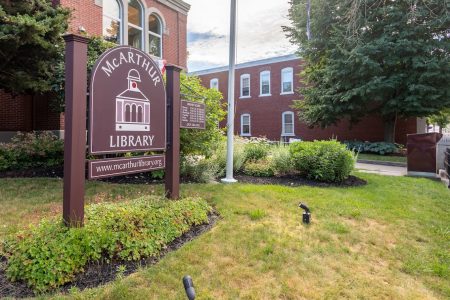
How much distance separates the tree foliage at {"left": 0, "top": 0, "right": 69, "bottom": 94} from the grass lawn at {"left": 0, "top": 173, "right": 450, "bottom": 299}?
2.47 metres

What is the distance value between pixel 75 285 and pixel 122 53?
2.49 metres

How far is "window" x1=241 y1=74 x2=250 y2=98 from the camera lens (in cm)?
2819

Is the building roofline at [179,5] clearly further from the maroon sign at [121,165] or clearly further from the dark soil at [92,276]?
the dark soil at [92,276]

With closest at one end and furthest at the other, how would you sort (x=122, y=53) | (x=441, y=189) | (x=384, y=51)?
1. (x=122, y=53)
2. (x=441, y=189)
3. (x=384, y=51)

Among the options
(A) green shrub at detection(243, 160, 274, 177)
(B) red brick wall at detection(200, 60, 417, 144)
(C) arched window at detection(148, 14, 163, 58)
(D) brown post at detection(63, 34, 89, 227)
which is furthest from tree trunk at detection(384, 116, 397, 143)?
(D) brown post at detection(63, 34, 89, 227)

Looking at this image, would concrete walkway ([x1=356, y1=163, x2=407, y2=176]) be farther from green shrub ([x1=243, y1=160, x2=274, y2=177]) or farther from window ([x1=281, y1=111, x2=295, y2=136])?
window ([x1=281, y1=111, x2=295, y2=136])

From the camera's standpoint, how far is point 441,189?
7.94 meters

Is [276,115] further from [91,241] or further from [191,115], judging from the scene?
[91,241]

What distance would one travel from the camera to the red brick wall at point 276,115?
21.9 metres

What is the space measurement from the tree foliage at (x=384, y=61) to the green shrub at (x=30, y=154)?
36.7 ft

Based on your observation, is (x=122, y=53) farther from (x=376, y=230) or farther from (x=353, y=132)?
(x=353, y=132)

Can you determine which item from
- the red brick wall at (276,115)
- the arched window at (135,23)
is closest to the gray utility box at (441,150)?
the arched window at (135,23)

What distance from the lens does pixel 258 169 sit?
8742 mm

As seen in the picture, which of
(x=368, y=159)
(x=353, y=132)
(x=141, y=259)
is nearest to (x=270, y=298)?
(x=141, y=259)
